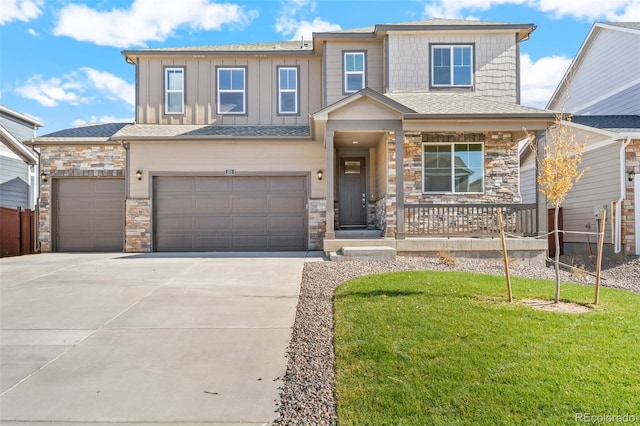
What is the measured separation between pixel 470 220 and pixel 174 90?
394 inches

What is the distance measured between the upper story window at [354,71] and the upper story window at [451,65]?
2.15m

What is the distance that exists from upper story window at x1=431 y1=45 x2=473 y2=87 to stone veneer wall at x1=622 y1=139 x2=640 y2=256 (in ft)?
15.5

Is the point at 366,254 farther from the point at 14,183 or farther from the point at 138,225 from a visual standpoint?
the point at 14,183

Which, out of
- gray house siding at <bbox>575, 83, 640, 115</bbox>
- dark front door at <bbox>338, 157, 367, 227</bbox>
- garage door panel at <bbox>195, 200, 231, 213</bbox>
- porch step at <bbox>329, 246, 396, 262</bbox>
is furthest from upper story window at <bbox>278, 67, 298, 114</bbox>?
gray house siding at <bbox>575, 83, 640, 115</bbox>

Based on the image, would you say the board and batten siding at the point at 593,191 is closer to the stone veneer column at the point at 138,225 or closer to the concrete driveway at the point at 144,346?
the concrete driveway at the point at 144,346

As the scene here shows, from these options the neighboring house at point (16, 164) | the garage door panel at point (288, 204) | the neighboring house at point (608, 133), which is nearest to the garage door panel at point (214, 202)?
the garage door panel at point (288, 204)

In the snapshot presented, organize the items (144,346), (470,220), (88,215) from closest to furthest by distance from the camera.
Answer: (144,346) < (470,220) < (88,215)

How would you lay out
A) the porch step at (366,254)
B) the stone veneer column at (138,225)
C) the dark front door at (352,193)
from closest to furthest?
the porch step at (366,254)
the stone veneer column at (138,225)
the dark front door at (352,193)

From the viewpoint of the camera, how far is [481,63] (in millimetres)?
12531

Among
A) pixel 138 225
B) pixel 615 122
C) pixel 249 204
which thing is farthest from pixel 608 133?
pixel 138 225

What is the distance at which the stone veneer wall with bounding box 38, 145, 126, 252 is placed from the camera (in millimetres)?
12984

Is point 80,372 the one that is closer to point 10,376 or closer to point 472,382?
point 10,376

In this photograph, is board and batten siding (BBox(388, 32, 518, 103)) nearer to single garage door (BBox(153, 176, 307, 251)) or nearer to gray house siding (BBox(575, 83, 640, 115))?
single garage door (BBox(153, 176, 307, 251))

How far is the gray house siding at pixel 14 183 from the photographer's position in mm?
15828
